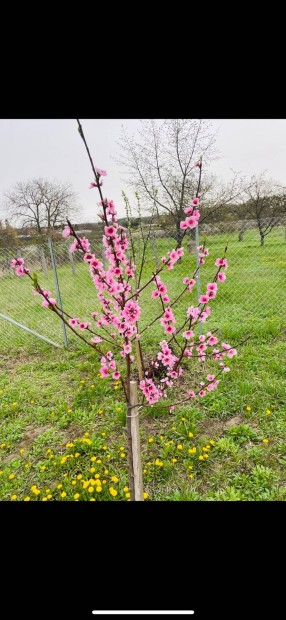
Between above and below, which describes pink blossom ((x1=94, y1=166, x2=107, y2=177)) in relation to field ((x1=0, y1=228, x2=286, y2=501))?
above

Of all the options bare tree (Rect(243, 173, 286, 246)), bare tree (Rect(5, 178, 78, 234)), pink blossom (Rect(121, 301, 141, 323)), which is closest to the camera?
pink blossom (Rect(121, 301, 141, 323))

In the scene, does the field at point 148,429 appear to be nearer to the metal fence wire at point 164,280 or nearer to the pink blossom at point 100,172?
the metal fence wire at point 164,280

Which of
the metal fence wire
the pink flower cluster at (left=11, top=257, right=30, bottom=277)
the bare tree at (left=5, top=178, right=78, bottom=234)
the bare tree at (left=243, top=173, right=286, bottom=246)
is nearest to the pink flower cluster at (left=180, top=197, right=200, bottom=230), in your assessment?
the pink flower cluster at (left=11, top=257, right=30, bottom=277)

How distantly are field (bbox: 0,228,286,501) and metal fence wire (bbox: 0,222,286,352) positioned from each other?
0.08 metres

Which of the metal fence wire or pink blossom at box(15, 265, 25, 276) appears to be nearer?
pink blossom at box(15, 265, 25, 276)

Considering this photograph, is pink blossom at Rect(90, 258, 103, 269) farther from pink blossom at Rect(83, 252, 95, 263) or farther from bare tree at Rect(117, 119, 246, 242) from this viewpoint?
bare tree at Rect(117, 119, 246, 242)

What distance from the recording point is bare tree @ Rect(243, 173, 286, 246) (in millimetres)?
5375

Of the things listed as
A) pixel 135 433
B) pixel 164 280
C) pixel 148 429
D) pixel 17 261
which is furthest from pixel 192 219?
pixel 164 280

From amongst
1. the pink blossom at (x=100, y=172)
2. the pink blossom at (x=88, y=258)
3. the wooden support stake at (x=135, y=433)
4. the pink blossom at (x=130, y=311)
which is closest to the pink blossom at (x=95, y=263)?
the pink blossom at (x=88, y=258)

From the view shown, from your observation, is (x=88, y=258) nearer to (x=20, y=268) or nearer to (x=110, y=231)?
(x=110, y=231)

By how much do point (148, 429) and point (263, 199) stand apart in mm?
5205
